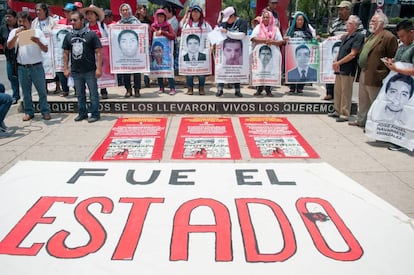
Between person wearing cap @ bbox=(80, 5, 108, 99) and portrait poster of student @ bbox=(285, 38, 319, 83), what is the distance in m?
3.86

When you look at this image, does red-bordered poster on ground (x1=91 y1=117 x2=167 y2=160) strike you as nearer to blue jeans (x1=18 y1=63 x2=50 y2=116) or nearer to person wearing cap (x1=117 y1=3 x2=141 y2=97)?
person wearing cap (x1=117 y1=3 x2=141 y2=97)

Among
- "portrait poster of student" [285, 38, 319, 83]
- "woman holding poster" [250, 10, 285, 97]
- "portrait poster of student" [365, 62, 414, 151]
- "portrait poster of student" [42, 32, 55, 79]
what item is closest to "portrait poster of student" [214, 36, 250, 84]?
"woman holding poster" [250, 10, 285, 97]

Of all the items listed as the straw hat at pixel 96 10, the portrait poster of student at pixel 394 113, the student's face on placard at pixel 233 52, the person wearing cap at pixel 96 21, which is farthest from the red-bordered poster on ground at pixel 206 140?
the straw hat at pixel 96 10

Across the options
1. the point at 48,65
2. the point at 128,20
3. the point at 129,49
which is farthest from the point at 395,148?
the point at 48,65

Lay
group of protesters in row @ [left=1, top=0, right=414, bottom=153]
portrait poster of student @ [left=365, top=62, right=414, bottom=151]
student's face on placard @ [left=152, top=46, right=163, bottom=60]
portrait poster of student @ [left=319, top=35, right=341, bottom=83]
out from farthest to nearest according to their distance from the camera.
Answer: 1. student's face on placard @ [left=152, top=46, right=163, bottom=60]
2. portrait poster of student @ [left=319, top=35, right=341, bottom=83]
3. group of protesters in row @ [left=1, top=0, right=414, bottom=153]
4. portrait poster of student @ [left=365, top=62, right=414, bottom=151]

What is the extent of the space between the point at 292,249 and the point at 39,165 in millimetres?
3235

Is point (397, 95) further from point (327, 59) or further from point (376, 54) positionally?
point (327, 59)

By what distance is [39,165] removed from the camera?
Result: 452cm

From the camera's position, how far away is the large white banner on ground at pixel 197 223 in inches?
106

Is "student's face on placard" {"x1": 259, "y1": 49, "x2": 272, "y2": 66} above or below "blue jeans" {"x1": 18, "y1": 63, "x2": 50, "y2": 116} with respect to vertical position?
above

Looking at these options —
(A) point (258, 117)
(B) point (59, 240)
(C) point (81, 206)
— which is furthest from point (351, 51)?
(B) point (59, 240)

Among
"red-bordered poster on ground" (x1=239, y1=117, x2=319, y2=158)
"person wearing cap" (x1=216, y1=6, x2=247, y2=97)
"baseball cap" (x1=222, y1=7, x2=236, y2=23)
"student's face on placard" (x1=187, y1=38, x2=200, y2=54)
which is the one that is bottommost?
"red-bordered poster on ground" (x1=239, y1=117, x2=319, y2=158)

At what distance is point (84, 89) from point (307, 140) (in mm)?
3883

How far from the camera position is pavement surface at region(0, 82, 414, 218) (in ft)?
14.1
